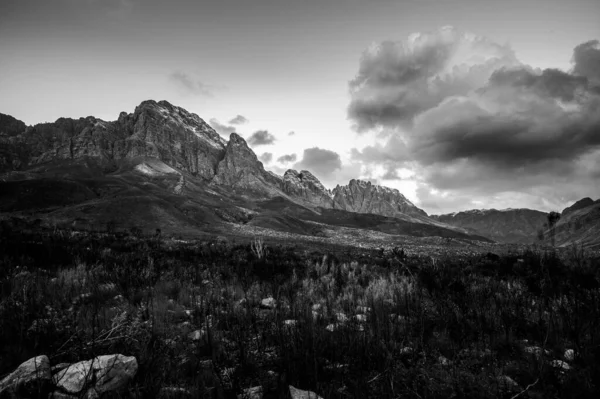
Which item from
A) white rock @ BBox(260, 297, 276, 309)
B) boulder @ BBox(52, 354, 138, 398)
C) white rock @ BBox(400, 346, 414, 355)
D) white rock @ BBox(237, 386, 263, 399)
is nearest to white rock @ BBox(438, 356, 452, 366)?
white rock @ BBox(400, 346, 414, 355)

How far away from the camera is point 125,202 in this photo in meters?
82.2

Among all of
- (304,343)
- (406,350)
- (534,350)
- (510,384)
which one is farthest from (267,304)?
(534,350)

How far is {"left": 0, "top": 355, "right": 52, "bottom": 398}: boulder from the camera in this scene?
2.59m

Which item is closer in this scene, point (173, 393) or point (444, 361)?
point (173, 393)

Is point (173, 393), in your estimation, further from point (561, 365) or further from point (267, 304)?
point (561, 365)

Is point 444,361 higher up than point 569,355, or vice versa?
point 569,355

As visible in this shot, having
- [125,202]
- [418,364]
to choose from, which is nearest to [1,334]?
[418,364]

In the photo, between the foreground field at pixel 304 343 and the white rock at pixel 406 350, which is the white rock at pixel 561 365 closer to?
the foreground field at pixel 304 343

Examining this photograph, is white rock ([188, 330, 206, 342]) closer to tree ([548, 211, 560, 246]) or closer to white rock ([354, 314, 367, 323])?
white rock ([354, 314, 367, 323])

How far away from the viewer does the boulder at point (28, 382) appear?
259 centimetres

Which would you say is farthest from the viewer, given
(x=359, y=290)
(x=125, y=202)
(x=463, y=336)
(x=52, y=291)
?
(x=125, y=202)

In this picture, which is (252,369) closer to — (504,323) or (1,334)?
(1,334)

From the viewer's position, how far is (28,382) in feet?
8.87

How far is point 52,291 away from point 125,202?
87.4 metres
